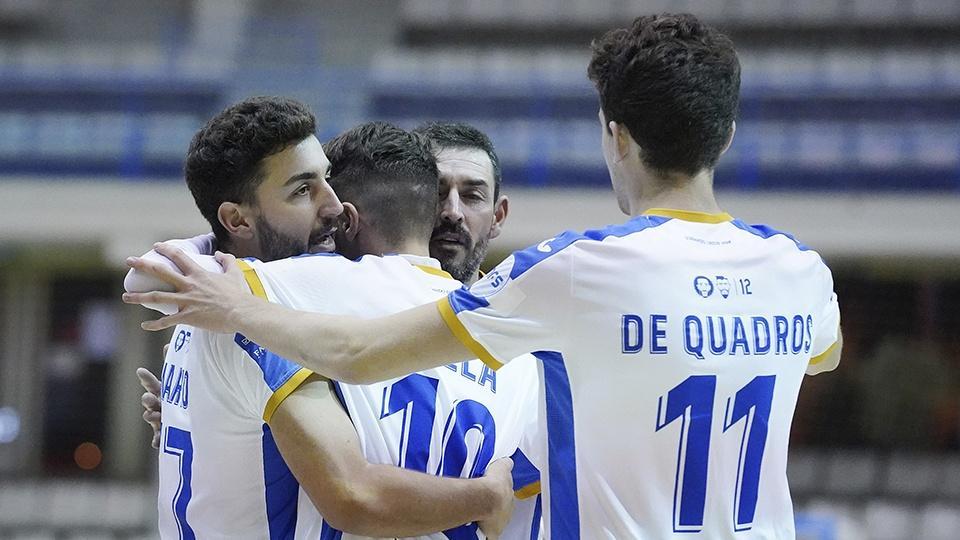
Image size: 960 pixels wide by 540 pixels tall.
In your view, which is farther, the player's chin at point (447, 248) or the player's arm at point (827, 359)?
the player's chin at point (447, 248)

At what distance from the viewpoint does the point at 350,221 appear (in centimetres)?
296

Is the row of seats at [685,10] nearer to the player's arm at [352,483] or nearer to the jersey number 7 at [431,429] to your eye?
the jersey number 7 at [431,429]

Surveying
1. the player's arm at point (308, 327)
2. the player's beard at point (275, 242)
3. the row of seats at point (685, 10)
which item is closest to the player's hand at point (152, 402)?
the player's beard at point (275, 242)

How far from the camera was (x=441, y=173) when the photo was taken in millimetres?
3371

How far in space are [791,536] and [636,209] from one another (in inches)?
28.0

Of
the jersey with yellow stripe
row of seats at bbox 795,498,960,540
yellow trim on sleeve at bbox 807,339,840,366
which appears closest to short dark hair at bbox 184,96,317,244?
the jersey with yellow stripe

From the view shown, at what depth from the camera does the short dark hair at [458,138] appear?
343 cm

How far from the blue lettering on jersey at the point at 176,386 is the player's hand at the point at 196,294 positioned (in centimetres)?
27

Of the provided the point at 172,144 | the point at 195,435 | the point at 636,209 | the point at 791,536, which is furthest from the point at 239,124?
the point at 172,144

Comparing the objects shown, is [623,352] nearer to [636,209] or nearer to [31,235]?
[636,209]

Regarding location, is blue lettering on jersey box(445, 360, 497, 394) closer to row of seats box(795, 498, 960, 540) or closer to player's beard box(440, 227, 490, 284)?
player's beard box(440, 227, 490, 284)

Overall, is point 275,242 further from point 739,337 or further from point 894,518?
point 894,518

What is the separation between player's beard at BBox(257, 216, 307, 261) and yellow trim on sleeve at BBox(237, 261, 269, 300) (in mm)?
242

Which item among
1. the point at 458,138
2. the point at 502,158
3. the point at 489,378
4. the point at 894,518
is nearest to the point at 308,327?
the point at 489,378
